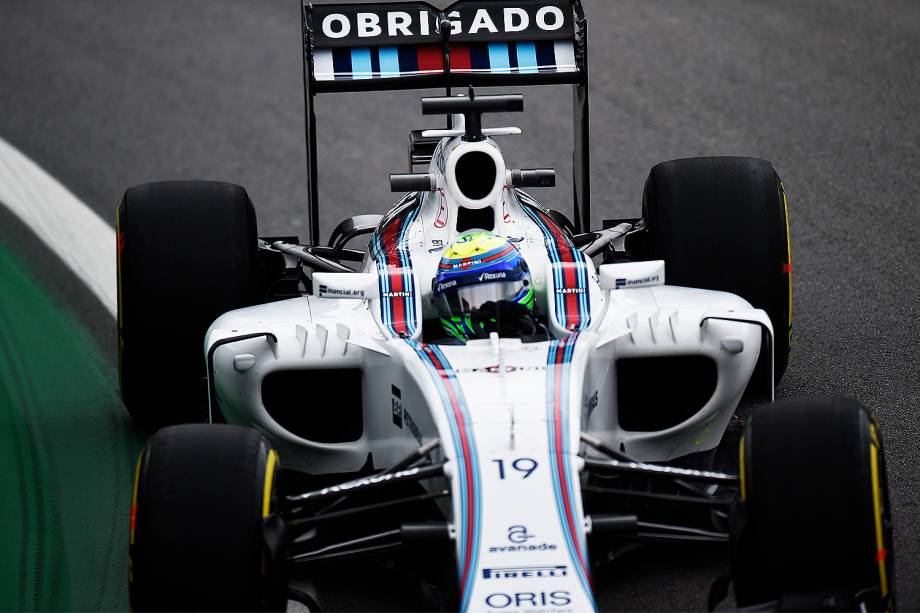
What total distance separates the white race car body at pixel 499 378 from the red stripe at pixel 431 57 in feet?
3.15

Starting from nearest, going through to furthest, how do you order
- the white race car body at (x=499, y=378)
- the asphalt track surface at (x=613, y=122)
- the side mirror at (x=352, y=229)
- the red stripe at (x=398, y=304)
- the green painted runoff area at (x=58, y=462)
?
1. the white race car body at (x=499, y=378)
2. the red stripe at (x=398, y=304)
3. the green painted runoff area at (x=58, y=462)
4. the side mirror at (x=352, y=229)
5. the asphalt track surface at (x=613, y=122)

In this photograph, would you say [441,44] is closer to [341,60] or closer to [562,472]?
[341,60]

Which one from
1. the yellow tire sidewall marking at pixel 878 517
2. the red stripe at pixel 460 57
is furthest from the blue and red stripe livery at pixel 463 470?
the red stripe at pixel 460 57

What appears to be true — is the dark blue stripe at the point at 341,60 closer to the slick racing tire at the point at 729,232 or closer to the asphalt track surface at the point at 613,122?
the slick racing tire at the point at 729,232

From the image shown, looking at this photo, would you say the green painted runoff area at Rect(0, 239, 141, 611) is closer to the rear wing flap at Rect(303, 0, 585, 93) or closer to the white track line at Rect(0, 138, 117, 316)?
the white track line at Rect(0, 138, 117, 316)

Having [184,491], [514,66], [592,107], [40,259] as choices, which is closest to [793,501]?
[184,491]

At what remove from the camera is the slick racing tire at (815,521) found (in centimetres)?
502

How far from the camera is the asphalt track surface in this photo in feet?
30.5

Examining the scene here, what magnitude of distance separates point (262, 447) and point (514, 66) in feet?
11.3

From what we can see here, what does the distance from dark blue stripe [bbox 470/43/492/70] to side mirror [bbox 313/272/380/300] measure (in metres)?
2.01

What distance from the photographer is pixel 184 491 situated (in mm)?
5082

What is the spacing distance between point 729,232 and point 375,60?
2.05 metres

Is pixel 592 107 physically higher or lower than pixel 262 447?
higher

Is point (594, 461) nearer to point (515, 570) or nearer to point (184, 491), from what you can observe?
point (515, 570)
